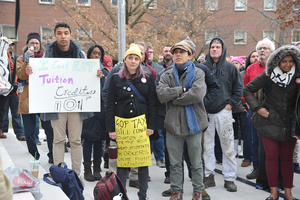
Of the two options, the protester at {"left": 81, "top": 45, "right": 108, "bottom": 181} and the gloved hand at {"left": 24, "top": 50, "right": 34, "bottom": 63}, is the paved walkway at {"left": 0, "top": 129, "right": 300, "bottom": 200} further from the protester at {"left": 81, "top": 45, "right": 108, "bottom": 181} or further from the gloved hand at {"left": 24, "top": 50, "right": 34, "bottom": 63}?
the gloved hand at {"left": 24, "top": 50, "right": 34, "bottom": 63}

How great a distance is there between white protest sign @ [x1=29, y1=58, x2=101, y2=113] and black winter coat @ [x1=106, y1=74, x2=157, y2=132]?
0.75 metres

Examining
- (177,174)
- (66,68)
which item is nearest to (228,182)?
(177,174)

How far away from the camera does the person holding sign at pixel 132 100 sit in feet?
13.1

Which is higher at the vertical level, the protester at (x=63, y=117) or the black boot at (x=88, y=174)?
the protester at (x=63, y=117)

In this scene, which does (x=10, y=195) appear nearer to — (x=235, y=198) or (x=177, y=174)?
(x=177, y=174)

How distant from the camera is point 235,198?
14.3 feet

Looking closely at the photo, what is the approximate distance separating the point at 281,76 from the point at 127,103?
2.02 meters

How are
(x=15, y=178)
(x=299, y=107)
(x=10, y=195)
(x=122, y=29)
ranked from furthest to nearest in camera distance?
(x=122, y=29), (x=299, y=107), (x=15, y=178), (x=10, y=195)

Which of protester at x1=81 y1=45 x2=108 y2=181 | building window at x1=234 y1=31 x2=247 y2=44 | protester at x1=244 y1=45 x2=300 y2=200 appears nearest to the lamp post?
protester at x1=81 y1=45 x2=108 y2=181

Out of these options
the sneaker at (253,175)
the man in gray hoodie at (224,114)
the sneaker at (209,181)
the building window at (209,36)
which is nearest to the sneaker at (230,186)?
the man in gray hoodie at (224,114)

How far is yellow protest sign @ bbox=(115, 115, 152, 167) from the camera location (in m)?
3.94

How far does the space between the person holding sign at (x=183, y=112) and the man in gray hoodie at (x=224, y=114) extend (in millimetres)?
701

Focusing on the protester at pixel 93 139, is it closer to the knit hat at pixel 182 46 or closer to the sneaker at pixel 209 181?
the sneaker at pixel 209 181

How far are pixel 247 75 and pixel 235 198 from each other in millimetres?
2277
